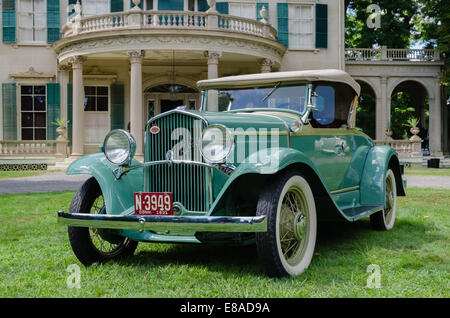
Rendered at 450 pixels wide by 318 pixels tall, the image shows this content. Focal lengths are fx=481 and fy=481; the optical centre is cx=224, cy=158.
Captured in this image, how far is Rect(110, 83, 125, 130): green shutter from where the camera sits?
66.2 feet

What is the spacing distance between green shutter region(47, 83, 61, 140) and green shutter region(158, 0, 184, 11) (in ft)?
18.0

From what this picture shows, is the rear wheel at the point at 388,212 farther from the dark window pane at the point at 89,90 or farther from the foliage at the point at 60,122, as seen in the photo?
the dark window pane at the point at 89,90

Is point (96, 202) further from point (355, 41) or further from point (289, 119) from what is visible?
point (355, 41)

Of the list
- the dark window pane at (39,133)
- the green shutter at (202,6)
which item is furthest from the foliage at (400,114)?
the dark window pane at (39,133)

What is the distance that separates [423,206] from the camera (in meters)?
7.57

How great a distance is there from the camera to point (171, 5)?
2055 cm

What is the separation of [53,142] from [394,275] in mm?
17135

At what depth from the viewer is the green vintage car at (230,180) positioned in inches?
138

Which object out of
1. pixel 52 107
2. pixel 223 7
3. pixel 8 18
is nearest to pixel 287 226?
pixel 52 107

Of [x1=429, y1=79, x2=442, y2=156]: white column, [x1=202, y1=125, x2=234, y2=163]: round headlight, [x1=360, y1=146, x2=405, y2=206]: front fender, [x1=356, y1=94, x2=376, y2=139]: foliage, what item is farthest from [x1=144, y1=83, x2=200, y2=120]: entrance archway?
[x1=202, y1=125, x2=234, y2=163]: round headlight

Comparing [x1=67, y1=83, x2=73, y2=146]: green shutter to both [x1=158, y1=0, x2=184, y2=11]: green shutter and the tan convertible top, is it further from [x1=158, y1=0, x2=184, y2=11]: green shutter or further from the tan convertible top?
the tan convertible top

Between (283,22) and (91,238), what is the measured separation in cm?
1873

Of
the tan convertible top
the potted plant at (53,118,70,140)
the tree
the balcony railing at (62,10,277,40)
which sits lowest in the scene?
the tan convertible top

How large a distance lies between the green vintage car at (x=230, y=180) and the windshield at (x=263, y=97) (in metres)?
0.01
